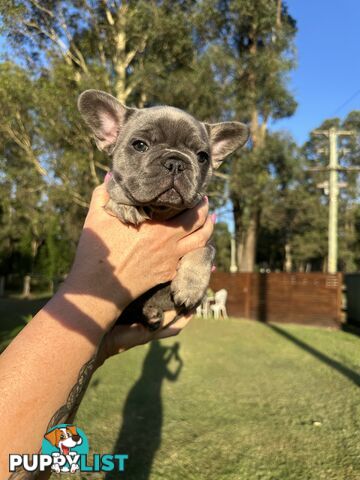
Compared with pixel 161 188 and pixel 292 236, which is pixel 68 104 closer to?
A: pixel 161 188

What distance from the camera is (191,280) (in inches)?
116

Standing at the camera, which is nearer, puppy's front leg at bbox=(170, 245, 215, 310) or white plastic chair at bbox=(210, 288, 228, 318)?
puppy's front leg at bbox=(170, 245, 215, 310)

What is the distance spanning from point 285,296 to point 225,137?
1383cm

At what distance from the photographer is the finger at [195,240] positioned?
118 inches

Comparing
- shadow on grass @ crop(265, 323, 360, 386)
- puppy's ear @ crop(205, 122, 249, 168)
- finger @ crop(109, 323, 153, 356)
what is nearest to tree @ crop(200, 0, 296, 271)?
shadow on grass @ crop(265, 323, 360, 386)

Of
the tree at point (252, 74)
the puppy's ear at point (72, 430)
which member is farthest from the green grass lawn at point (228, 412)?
the tree at point (252, 74)

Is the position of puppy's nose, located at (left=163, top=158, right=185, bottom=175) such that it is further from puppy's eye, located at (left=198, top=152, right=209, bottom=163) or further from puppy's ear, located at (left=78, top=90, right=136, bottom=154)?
puppy's ear, located at (left=78, top=90, right=136, bottom=154)

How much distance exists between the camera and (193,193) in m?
2.89

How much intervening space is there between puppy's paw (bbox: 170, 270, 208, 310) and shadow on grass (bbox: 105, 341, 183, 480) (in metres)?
2.67

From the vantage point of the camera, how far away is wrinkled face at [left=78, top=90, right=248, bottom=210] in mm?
2828

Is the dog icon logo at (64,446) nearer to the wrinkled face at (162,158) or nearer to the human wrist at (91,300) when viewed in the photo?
the human wrist at (91,300)

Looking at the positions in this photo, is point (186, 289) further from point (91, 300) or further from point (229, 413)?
point (229, 413)

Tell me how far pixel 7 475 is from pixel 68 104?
17497 mm

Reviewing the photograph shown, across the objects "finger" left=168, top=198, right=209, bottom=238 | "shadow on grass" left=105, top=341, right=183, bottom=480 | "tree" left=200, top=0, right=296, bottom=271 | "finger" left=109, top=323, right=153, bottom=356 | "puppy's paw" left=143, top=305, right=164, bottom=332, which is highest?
"tree" left=200, top=0, right=296, bottom=271
